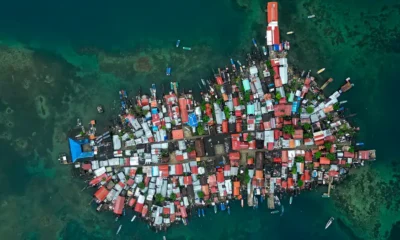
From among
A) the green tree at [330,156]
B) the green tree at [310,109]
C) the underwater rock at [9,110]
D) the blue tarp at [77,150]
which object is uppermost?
the underwater rock at [9,110]

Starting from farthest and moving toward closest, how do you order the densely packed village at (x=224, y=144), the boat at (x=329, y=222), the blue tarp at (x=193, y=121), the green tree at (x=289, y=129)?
the boat at (x=329, y=222), the blue tarp at (x=193, y=121), the densely packed village at (x=224, y=144), the green tree at (x=289, y=129)

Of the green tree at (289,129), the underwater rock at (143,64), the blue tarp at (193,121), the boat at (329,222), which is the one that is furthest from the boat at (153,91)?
the boat at (329,222)

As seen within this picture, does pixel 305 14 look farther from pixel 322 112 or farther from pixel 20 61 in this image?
pixel 20 61

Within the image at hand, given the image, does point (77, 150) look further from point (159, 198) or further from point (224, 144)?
point (224, 144)

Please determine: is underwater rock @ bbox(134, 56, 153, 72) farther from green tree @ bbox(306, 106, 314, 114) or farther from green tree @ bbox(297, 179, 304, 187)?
green tree @ bbox(297, 179, 304, 187)

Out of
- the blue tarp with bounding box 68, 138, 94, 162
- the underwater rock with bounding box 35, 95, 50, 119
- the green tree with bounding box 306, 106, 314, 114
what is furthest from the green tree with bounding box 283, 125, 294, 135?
the underwater rock with bounding box 35, 95, 50, 119

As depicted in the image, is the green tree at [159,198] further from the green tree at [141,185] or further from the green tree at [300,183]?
the green tree at [300,183]
